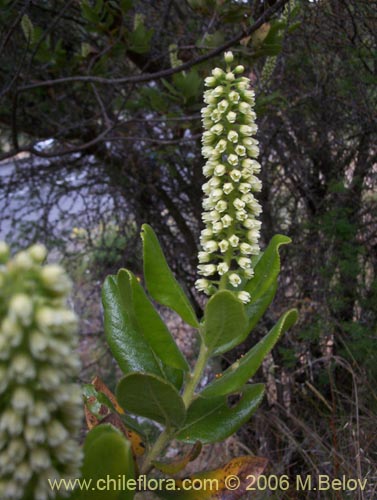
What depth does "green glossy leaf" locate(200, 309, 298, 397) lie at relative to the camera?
4.12 ft

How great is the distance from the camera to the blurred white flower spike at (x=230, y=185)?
1.46 m

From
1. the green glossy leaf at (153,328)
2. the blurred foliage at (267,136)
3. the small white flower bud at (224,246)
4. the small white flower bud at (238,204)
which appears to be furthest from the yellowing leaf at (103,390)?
the blurred foliage at (267,136)

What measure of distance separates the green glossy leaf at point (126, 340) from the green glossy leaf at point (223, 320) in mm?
167

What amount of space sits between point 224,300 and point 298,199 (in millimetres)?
3273

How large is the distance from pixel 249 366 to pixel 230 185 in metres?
0.48

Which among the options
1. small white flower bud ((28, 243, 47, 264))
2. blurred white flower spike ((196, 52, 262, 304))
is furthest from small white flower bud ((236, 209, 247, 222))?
small white flower bud ((28, 243, 47, 264))

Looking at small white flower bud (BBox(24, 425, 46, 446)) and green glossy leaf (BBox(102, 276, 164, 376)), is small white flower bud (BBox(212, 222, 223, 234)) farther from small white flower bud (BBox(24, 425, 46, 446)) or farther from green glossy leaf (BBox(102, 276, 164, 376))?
small white flower bud (BBox(24, 425, 46, 446))

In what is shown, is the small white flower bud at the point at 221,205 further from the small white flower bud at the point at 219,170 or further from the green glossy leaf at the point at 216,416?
the green glossy leaf at the point at 216,416

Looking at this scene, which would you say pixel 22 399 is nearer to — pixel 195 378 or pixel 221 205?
pixel 195 378

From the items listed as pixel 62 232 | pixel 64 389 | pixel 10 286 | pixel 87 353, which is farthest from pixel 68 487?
pixel 87 353

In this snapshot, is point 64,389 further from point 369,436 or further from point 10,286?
point 369,436

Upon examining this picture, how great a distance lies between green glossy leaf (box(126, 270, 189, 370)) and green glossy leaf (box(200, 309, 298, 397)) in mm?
112

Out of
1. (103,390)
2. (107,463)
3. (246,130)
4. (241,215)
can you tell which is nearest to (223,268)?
(241,215)

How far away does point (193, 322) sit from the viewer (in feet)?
4.72
